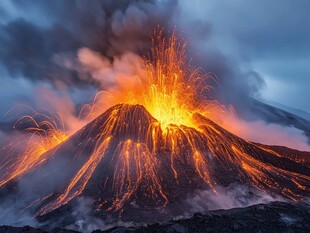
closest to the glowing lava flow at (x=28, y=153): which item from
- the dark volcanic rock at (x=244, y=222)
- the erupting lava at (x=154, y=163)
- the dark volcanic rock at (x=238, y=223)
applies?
the erupting lava at (x=154, y=163)

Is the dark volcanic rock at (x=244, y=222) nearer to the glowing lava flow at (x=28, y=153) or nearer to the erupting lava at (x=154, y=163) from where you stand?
the erupting lava at (x=154, y=163)

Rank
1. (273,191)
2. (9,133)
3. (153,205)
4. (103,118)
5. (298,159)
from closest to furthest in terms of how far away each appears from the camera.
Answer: (153,205), (273,191), (103,118), (298,159), (9,133)

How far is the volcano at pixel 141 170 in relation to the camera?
23.8m

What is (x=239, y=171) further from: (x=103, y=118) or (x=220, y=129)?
(x=103, y=118)

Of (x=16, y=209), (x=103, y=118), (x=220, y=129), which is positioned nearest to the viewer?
(x=16, y=209)

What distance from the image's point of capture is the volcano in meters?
23.8

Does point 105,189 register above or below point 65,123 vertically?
below

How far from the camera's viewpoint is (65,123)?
63406 millimetres

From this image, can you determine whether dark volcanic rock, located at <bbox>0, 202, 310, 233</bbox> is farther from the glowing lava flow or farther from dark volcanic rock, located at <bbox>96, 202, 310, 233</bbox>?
the glowing lava flow

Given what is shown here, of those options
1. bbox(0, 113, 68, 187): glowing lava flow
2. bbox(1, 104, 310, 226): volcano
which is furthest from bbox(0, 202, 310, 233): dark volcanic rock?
bbox(0, 113, 68, 187): glowing lava flow

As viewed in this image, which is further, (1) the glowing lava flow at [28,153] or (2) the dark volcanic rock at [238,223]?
(1) the glowing lava flow at [28,153]

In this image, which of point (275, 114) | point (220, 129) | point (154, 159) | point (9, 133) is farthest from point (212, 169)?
point (275, 114)

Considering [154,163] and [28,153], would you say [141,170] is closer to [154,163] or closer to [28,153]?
[154,163]

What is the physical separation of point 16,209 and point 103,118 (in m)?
11.6
